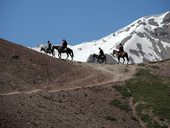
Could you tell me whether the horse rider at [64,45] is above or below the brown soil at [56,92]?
above

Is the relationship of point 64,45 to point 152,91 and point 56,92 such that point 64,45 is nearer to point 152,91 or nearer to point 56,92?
A: point 152,91

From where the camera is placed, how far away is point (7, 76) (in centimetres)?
5356

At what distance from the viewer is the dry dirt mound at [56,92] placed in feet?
131

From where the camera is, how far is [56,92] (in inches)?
1989

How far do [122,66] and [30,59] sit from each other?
49.1 feet

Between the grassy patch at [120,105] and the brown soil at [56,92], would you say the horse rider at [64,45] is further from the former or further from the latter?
the grassy patch at [120,105]

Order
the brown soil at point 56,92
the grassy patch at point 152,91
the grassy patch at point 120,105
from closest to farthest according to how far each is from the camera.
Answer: the brown soil at point 56,92 → the grassy patch at point 152,91 → the grassy patch at point 120,105

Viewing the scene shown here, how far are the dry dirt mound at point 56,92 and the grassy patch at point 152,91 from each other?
1837 millimetres

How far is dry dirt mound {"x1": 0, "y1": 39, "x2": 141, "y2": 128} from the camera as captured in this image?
40.0m

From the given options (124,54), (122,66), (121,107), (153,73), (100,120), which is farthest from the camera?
(124,54)

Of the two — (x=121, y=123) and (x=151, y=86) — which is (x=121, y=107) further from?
(x=151, y=86)

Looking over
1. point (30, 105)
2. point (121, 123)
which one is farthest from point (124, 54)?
point (30, 105)

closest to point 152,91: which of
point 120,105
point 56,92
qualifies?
point 120,105

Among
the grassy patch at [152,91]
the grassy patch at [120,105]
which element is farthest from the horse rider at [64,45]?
the grassy patch at [120,105]
